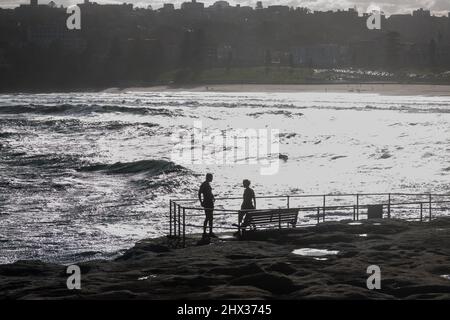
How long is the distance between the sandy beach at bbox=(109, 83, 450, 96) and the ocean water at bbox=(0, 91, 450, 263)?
82.7 feet

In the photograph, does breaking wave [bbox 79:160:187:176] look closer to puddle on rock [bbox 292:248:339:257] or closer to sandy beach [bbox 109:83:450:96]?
puddle on rock [bbox 292:248:339:257]

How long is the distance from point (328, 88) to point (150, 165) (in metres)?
86.7

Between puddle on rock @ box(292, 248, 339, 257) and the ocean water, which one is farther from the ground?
puddle on rock @ box(292, 248, 339, 257)

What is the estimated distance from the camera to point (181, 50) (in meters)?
192

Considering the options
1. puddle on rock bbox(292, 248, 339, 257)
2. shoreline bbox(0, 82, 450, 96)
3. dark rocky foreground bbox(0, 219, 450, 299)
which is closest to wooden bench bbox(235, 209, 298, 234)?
dark rocky foreground bbox(0, 219, 450, 299)

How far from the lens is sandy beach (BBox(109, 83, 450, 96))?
359 ft

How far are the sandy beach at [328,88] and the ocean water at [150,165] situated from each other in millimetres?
25210

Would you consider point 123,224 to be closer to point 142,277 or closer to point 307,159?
point 142,277

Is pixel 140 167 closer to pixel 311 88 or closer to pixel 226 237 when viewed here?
pixel 226 237

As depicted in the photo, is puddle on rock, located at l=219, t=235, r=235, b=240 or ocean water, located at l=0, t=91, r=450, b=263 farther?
ocean water, located at l=0, t=91, r=450, b=263
